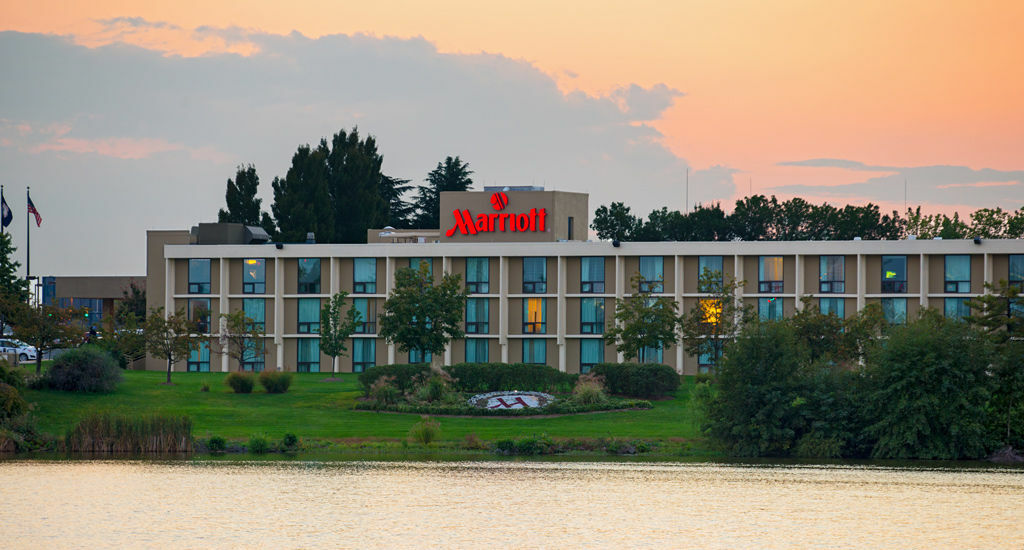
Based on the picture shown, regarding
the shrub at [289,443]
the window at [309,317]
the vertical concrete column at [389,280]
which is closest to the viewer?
the shrub at [289,443]

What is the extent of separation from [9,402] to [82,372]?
8.49 meters

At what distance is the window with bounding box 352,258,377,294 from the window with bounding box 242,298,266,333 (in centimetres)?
641

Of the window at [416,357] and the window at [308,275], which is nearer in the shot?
the window at [416,357]

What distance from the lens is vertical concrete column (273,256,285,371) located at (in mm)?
92188

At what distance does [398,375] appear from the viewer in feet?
214

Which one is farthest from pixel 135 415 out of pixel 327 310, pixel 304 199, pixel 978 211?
pixel 978 211

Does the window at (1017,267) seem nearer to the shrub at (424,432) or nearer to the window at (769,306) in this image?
the window at (769,306)

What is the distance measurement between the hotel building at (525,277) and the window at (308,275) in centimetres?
10

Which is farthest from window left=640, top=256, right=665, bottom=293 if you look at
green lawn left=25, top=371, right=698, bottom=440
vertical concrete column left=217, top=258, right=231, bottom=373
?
vertical concrete column left=217, top=258, right=231, bottom=373

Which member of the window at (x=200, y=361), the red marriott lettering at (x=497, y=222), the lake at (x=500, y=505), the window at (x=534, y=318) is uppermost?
the red marriott lettering at (x=497, y=222)

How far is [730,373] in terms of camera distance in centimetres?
5259

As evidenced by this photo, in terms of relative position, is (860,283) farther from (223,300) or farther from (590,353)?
(223,300)

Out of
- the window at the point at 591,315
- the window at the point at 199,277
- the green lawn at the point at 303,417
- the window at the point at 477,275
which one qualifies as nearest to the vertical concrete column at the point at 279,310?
the window at the point at 199,277

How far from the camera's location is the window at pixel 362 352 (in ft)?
300
